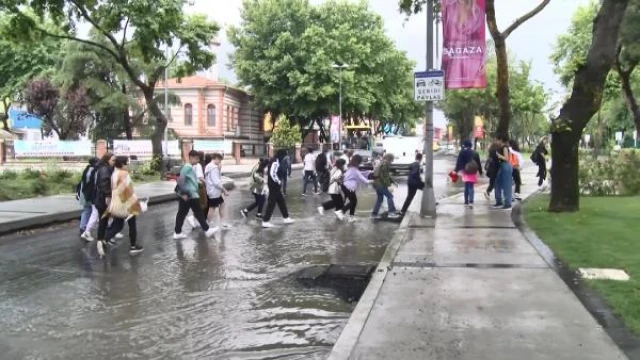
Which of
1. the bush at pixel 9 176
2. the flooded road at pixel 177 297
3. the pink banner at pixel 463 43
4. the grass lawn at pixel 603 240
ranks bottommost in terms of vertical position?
the flooded road at pixel 177 297

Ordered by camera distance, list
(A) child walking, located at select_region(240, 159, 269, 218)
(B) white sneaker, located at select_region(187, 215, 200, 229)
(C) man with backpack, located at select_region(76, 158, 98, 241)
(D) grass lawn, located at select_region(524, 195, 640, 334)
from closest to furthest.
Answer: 1. (D) grass lawn, located at select_region(524, 195, 640, 334)
2. (C) man with backpack, located at select_region(76, 158, 98, 241)
3. (B) white sneaker, located at select_region(187, 215, 200, 229)
4. (A) child walking, located at select_region(240, 159, 269, 218)

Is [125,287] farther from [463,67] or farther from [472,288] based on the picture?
[463,67]

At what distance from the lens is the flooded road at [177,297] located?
5.74 metres

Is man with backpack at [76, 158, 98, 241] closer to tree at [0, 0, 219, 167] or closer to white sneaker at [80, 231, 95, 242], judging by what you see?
white sneaker at [80, 231, 95, 242]

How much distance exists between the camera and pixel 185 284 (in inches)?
321

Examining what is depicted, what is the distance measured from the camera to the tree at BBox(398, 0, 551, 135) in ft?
54.2

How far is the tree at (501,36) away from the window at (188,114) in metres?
40.0

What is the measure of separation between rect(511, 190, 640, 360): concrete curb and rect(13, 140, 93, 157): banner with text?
1404 inches

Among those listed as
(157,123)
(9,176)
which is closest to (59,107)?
(157,123)

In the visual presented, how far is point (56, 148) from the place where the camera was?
134ft

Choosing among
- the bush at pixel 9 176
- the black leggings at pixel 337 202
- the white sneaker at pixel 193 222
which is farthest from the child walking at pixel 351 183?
the bush at pixel 9 176

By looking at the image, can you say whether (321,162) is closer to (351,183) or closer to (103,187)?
(351,183)

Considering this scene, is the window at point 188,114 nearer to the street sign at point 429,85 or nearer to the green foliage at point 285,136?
the green foliage at point 285,136

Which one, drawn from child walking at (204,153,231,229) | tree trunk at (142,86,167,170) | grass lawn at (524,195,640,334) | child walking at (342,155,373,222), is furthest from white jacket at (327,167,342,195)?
tree trunk at (142,86,167,170)
